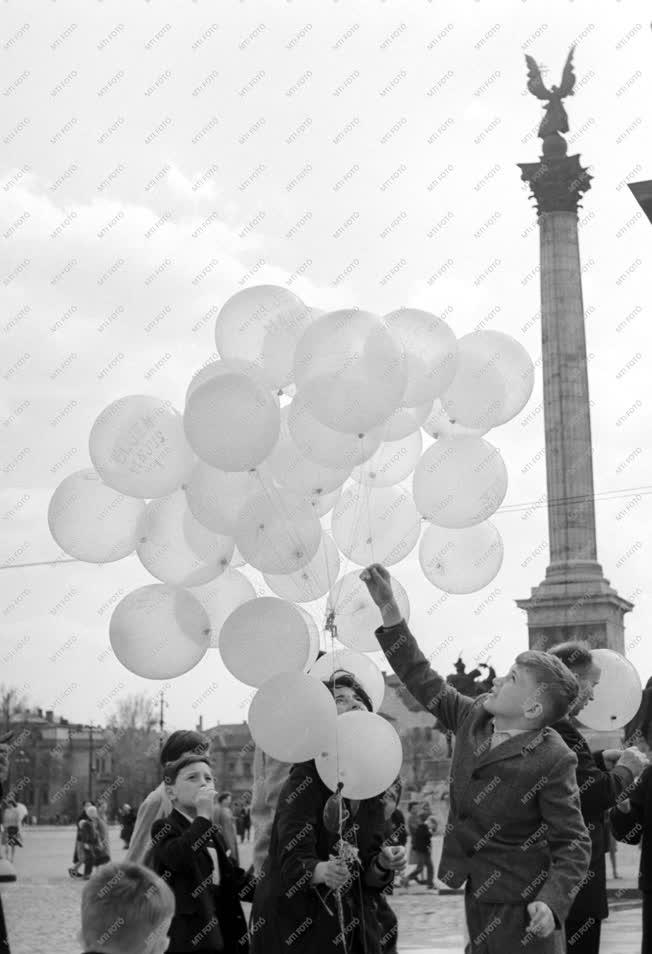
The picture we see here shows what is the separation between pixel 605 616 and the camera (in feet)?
98.0

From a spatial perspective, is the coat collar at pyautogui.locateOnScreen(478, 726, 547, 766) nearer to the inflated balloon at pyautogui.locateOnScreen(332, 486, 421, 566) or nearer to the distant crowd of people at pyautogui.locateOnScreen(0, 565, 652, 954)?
the distant crowd of people at pyautogui.locateOnScreen(0, 565, 652, 954)

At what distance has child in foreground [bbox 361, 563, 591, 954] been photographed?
15.1ft

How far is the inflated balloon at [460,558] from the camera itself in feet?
23.9

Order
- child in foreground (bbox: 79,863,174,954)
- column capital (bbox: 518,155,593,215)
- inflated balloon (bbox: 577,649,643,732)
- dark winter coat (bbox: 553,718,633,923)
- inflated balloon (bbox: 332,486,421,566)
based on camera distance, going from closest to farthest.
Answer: child in foreground (bbox: 79,863,174,954) → dark winter coat (bbox: 553,718,633,923) → inflated balloon (bbox: 332,486,421,566) → inflated balloon (bbox: 577,649,643,732) → column capital (bbox: 518,155,593,215)

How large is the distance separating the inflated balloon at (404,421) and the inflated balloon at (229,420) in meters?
0.87

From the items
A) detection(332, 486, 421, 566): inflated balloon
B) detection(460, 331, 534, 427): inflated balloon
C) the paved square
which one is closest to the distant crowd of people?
detection(332, 486, 421, 566): inflated balloon

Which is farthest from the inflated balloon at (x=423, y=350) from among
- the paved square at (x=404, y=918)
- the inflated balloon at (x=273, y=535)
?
the paved square at (x=404, y=918)

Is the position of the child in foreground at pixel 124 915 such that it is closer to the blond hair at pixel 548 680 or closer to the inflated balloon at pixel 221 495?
the blond hair at pixel 548 680

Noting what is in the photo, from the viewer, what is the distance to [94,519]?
6676 mm

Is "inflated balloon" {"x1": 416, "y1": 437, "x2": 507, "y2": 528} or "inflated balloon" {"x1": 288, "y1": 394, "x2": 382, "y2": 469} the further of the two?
"inflated balloon" {"x1": 416, "y1": 437, "x2": 507, "y2": 528}

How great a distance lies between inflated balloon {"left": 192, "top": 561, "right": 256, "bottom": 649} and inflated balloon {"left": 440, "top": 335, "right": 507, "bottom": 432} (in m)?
1.28

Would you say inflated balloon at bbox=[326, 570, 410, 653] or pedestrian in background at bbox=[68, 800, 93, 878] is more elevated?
inflated balloon at bbox=[326, 570, 410, 653]

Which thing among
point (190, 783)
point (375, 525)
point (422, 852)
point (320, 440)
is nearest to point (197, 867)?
point (190, 783)

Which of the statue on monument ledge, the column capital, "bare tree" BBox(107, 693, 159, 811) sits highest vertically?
the statue on monument ledge
